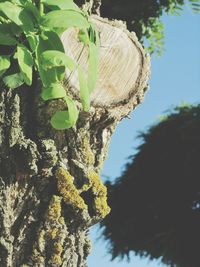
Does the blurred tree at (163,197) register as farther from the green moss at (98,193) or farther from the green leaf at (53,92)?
the green leaf at (53,92)

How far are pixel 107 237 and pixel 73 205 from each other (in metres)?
14.6

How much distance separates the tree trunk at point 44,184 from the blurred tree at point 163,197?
41.7 feet

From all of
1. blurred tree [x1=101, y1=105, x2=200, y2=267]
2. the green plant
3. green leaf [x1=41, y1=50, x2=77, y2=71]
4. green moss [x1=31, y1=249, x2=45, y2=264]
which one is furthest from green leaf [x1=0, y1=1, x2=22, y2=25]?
blurred tree [x1=101, y1=105, x2=200, y2=267]

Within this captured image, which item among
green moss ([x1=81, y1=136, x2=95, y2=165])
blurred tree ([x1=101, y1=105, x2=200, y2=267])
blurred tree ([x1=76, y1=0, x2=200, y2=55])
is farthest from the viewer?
blurred tree ([x1=101, y1=105, x2=200, y2=267])

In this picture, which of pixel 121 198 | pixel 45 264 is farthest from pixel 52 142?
pixel 121 198

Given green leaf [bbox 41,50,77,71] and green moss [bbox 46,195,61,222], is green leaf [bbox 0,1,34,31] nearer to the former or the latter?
green leaf [bbox 41,50,77,71]

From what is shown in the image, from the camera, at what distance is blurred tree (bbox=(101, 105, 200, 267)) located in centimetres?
1460

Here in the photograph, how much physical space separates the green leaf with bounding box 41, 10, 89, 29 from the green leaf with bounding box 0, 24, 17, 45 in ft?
0.41

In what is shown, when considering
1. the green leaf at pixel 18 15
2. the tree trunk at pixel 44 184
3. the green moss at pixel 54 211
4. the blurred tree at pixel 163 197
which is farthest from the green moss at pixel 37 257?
the blurred tree at pixel 163 197

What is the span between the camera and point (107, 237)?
53.3 feet

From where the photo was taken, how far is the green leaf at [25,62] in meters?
1.41

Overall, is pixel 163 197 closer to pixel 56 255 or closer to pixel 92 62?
pixel 56 255

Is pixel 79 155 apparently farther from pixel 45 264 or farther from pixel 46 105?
pixel 45 264

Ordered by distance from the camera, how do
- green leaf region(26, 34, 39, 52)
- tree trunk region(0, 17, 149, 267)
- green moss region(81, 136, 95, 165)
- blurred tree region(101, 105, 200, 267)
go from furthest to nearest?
blurred tree region(101, 105, 200, 267), green moss region(81, 136, 95, 165), tree trunk region(0, 17, 149, 267), green leaf region(26, 34, 39, 52)
